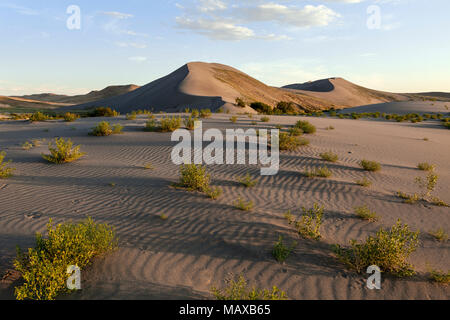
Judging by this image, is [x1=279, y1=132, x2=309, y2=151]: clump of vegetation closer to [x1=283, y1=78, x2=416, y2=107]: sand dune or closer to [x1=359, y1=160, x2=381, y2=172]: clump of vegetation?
[x1=359, y1=160, x2=381, y2=172]: clump of vegetation

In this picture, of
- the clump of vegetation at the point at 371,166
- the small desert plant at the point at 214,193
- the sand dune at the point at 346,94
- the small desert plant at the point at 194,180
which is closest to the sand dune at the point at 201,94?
the sand dune at the point at 346,94

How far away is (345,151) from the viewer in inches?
412

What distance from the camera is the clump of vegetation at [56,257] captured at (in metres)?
3.15

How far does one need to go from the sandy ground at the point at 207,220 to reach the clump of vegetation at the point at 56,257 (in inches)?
8.5

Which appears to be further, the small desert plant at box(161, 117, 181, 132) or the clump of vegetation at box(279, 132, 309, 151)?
the small desert plant at box(161, 117, 181, 132)

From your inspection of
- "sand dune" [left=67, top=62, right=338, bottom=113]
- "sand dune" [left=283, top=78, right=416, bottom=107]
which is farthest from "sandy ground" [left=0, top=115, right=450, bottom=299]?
"sand dune" [left=283, top=78, right=416, bottom=107]

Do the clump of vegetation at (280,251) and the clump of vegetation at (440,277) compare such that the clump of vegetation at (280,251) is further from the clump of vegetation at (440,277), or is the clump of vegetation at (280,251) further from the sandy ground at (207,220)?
the clump of vegetation at (440,277)

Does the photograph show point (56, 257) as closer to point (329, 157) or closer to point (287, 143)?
point (329, 157)

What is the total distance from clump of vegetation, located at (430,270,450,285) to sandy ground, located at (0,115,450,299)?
102mm

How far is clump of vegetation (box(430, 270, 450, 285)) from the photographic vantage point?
140 inches

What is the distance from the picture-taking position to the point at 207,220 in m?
5.05

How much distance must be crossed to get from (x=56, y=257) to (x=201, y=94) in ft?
138

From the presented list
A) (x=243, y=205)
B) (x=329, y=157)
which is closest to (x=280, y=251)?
(x=243, y=205)
